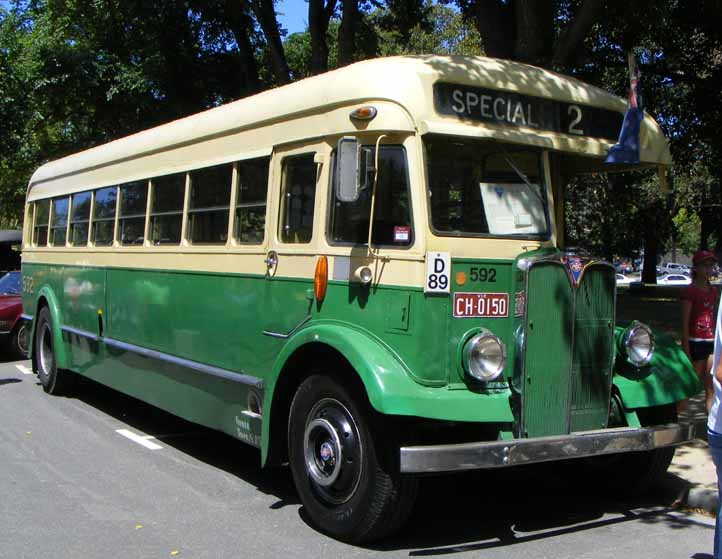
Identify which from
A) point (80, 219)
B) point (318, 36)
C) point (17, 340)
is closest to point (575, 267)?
point (80, 219)

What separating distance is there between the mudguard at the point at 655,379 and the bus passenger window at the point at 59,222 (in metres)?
7.48

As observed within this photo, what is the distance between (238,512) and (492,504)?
191 centimetres

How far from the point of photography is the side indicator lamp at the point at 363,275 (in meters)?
5.12

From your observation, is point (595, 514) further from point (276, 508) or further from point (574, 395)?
point (276, 508)

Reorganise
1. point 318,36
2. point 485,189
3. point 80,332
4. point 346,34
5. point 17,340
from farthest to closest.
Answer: point 17,340 < point 318,36 < point 346,34 < point 80,332 < point 485,189

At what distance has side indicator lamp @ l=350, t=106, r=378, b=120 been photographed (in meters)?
5.11

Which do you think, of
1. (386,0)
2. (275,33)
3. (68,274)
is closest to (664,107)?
(386,0)

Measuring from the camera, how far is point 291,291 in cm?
573

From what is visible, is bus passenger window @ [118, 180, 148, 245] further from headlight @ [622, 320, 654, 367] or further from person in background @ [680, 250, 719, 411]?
person in background @ [680, 250, 719, 411]

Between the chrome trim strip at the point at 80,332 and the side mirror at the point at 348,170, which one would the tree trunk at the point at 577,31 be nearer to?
the side mirror at the point at 348,170

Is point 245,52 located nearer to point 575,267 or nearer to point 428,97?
point 428,97

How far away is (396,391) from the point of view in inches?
181

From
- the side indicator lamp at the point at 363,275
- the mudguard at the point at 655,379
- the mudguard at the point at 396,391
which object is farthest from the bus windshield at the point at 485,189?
the mudguard at the point at 655,379

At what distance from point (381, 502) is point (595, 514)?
1.89m
